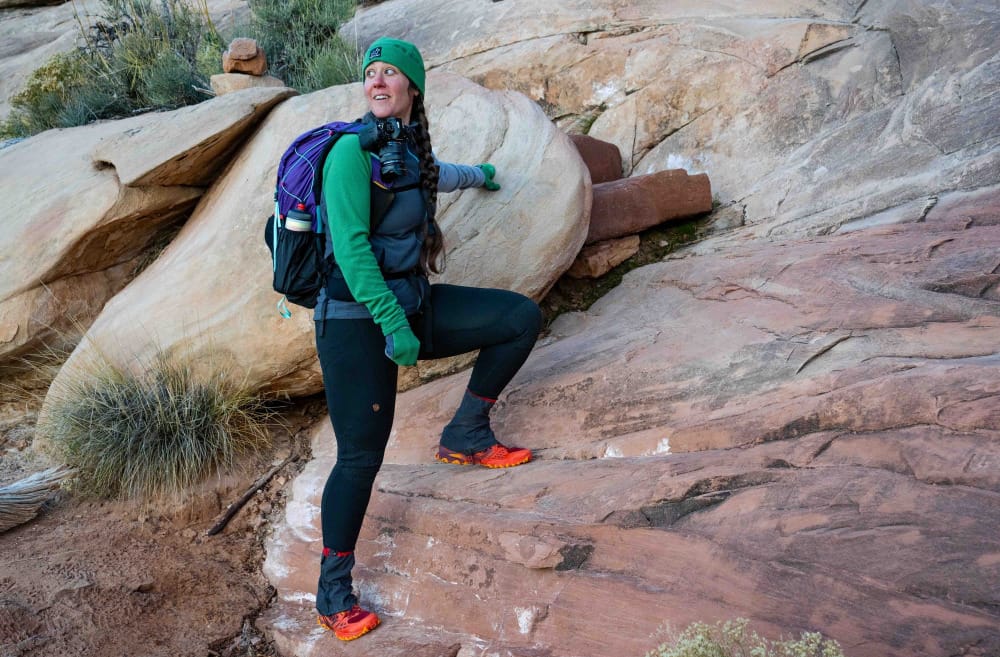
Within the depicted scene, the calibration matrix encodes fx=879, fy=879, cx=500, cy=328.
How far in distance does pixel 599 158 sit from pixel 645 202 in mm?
752

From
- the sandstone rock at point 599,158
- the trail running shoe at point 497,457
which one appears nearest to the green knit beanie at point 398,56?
the trail running shoe at point 497,457

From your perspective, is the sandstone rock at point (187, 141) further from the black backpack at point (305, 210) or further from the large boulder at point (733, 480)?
the black backpack at point (305, 210)

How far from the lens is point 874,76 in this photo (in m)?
6.16

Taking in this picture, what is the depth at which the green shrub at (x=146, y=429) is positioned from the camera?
15.8ft

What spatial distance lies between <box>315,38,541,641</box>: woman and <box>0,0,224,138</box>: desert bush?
4169 millimetres

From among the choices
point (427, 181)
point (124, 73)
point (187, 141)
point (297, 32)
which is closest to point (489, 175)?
point (427, 181)

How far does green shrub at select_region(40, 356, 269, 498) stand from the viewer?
15.8 ft

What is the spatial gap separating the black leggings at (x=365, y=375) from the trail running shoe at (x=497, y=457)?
59 cm

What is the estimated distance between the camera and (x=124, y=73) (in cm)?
800

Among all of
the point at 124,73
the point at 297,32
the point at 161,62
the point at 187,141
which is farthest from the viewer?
the point at 297,32

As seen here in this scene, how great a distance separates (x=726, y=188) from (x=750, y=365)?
8.16 feet

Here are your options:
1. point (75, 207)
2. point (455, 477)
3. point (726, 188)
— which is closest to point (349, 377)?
point (455, 477)

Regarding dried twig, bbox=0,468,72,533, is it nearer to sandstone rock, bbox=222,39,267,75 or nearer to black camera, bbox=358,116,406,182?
black camera, bbox=358,116,406,182

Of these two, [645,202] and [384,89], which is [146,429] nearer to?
[384,89]
